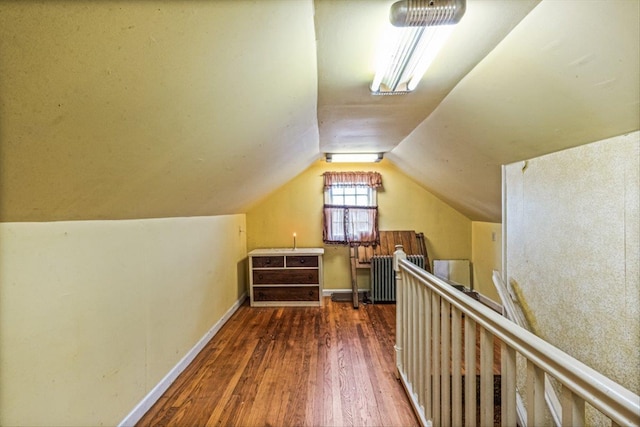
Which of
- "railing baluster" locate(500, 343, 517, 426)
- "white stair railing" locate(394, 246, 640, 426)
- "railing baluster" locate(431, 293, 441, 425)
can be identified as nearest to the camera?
"white stair railing" locate(394, 246, 640, 426)

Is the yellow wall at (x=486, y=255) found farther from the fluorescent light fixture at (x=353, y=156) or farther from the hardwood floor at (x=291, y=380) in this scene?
the fluorescent light fixture at (x=353, y=156)

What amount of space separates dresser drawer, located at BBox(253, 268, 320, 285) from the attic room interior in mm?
1591

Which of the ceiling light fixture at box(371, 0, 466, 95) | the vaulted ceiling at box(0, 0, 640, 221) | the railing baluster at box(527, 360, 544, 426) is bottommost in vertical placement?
the railing baluster at box(527, 360, 544, 426)

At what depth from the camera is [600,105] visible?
4.03ft

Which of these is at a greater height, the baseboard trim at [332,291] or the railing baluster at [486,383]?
the railing baluster at [486,383]

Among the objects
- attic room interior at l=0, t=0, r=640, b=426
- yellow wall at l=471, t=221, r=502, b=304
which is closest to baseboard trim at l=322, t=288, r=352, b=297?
yellow wall at l=471, t=221, r=502, b=304

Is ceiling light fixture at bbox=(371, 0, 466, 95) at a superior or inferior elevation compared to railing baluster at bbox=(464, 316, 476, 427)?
superior

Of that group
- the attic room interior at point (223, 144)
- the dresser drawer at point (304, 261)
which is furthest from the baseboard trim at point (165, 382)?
the dresser drawer at point (304, 261)

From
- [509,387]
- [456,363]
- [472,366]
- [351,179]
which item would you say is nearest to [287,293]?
[351,179]

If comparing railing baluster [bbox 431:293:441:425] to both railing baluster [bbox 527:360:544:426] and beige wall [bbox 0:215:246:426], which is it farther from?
beige wall [bbox 0:215:246:426]

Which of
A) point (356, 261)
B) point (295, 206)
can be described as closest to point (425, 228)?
point (356, 261)

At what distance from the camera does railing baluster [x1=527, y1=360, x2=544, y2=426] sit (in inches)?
33.8

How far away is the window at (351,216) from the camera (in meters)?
4.55

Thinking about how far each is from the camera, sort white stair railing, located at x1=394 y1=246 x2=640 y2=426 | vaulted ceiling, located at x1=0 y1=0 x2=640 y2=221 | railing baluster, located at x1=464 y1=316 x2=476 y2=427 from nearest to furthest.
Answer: white stair railing, located at x1=394 y1=246 x2=640 y2=426 → vaulted ceiling, located at x1=0 y1=0 x2=640 y2=221 → railing baluster, located at x1=464 y1=316 x2=476 y2=427
